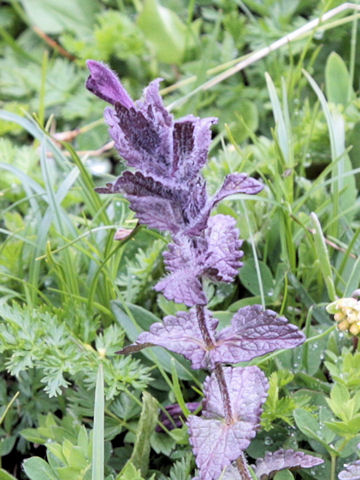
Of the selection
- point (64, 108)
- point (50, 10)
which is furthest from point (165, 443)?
point (50, 10)

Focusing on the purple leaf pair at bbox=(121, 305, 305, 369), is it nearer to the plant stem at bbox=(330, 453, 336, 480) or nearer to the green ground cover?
the green ground cover

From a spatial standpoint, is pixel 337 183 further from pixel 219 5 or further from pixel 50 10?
pixel 50 10

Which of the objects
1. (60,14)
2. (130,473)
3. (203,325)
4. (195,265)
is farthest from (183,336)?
(60,14)

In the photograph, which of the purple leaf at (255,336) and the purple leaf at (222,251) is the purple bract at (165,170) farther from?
the purple leaf at (255,336)

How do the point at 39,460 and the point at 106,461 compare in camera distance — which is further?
the point at 106,461

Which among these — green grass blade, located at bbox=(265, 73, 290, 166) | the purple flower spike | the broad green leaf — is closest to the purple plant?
the purple flower spike

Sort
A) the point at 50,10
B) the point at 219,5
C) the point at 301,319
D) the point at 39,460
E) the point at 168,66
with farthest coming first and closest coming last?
the point at 50,10, the point at 168,66, the point at 219,5, the point at 301,319, the point at 39,460

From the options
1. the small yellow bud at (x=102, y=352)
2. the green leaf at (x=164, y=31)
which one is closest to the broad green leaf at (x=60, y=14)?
the green leaf at (x=164, y=31)

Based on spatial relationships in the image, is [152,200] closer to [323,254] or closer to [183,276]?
[183,276]
